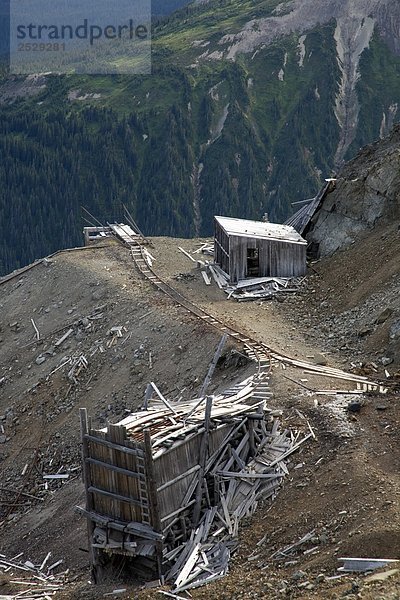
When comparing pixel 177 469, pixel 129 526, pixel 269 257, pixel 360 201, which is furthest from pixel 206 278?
pixel 129 526

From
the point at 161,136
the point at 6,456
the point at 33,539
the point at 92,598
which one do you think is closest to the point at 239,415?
the point at 92,598

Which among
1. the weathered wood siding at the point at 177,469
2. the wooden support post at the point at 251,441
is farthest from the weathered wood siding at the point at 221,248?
the weathered wood siding at the point at 177,469

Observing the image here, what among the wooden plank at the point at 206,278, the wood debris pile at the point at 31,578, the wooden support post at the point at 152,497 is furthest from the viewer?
the wooden plank at the point at 206,278

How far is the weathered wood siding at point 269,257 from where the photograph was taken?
41906 mm

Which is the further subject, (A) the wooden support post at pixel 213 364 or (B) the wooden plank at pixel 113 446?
(A) the wooden support post at pixel 213 364

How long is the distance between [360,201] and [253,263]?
5246 millimetres

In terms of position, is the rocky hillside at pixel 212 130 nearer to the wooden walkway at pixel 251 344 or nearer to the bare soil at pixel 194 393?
the bare soil at pixel 194 393

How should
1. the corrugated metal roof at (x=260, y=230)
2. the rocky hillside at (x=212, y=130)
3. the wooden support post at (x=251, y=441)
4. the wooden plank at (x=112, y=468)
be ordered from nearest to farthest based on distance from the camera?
the wooden plank at (x=112, y=468) < the wooden support post at (x=251, y=441) < the corrugated metal roof at (x=260, y=230) < the rocky hillside at (x=212, y=130)

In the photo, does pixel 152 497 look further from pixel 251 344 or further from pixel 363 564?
pixel 251 344

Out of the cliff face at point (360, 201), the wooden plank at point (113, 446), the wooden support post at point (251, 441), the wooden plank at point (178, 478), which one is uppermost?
the cliff face at point (360, 201)

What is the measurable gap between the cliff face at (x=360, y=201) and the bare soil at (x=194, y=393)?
1.53 meters

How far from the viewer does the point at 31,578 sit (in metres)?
27.0

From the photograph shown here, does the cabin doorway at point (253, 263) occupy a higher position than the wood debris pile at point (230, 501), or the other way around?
the cabin doorway at point (253, 263)

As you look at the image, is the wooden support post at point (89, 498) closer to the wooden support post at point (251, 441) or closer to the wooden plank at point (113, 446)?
the wooden plank at point (113, 446)
